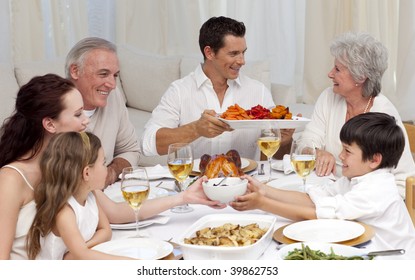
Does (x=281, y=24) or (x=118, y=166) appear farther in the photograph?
(x=281, y=24)

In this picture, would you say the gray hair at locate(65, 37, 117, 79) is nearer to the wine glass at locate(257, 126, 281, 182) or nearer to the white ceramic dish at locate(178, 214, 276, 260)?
the wine glass at locate(257, 126, 281, 182)

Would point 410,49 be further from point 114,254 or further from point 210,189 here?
point 114,254

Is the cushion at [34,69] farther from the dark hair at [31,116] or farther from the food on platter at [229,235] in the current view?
the food on platter at [229,235]

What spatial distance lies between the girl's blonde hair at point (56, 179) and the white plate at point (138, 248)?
0.14m

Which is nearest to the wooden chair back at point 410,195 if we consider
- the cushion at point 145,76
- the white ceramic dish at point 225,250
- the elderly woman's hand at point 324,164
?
the elderly woman's hand at point 324,164

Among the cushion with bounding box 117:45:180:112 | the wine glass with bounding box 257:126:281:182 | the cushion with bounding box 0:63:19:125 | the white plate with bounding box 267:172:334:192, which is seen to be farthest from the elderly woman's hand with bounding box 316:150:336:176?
the cushion with bounding box 117:45:180:112

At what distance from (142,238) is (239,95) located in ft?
5.55

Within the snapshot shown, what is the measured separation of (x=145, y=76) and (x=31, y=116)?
316 centimetres

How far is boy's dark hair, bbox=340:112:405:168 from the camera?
2076mm

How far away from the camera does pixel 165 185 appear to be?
2.39 meters

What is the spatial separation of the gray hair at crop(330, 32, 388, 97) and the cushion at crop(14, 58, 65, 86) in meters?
2.30

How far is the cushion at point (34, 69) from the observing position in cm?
469
